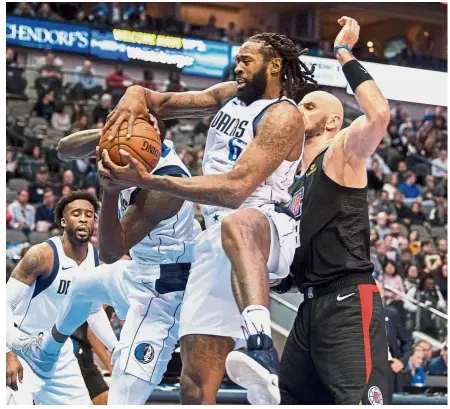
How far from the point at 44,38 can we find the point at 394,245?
25.7ft

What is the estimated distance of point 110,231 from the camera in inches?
179

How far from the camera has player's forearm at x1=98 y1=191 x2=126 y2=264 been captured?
14.7 feet

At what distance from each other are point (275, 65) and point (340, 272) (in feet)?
3.80

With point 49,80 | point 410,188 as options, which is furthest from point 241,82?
point 410,188

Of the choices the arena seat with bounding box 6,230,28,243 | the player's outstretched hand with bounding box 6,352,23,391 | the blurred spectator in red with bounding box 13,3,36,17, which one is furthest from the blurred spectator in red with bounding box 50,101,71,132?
the player's outstretched hand with bounding box 6,352,23,391

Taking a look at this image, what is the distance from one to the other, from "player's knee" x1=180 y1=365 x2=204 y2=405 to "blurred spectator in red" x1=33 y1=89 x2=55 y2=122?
11813 millimetres

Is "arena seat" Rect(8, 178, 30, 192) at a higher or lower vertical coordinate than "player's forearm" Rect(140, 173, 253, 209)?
higher

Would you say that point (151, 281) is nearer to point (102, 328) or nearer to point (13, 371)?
point (13, 371)

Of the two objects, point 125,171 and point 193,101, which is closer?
point 125,171

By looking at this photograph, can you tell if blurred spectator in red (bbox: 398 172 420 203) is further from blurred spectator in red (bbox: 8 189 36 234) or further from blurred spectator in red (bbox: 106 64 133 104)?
blurred spectator in red (bbox: 8 189 36 234)

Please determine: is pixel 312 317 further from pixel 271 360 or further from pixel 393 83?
pixel 393 83

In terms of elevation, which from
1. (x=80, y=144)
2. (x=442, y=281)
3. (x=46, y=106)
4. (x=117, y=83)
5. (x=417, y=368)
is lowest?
(x=417, y=368)

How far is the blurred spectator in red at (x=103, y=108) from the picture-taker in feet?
50.7

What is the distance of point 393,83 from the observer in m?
21.2
